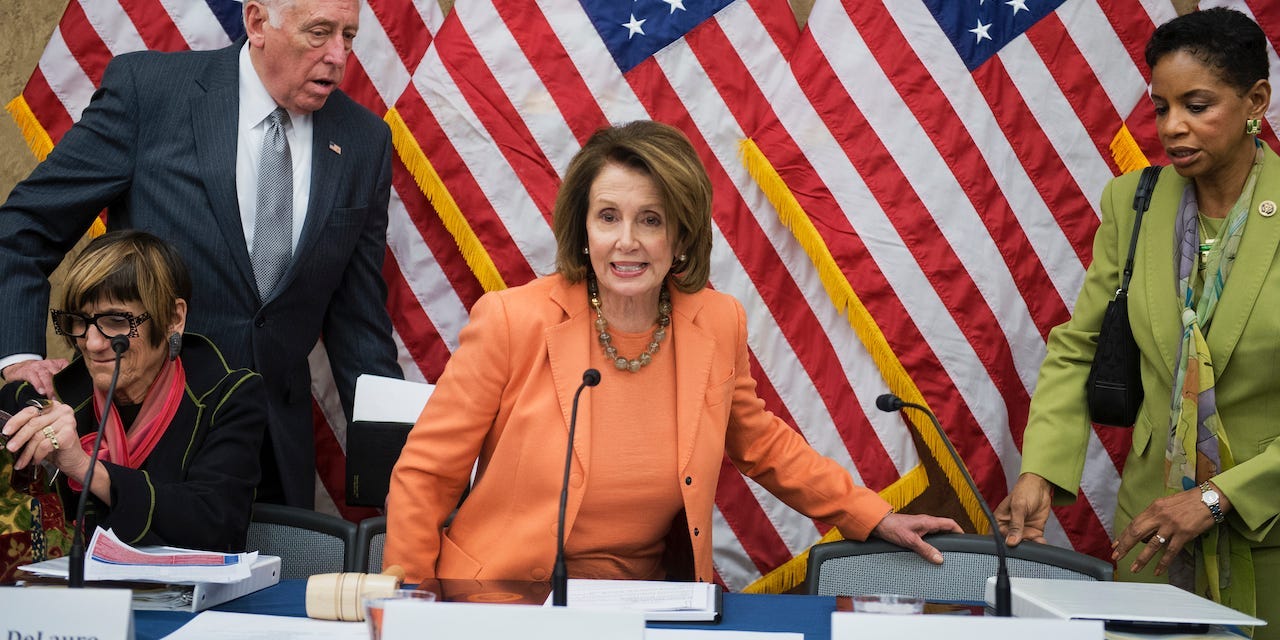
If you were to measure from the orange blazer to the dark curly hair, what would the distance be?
3.79 feet

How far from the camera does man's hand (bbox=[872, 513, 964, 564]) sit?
244cm

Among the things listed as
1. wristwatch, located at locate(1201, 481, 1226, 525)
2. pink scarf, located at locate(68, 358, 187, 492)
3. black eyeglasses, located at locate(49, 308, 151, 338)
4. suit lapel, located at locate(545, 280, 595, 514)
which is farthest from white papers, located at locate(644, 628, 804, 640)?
black eyeglasses, located at locate(49, 308, 151, 338)

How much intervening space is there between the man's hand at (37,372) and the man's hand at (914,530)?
6.02ft

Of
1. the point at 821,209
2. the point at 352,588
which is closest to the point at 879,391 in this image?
the point at 821,209

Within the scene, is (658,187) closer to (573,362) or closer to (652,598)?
(573,362)

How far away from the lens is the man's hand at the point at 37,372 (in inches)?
106

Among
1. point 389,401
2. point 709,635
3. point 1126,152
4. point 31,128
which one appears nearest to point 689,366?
point 709,635

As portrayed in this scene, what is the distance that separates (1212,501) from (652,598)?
123cm

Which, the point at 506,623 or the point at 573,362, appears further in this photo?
the point at 573,362

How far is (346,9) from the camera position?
3.08 m

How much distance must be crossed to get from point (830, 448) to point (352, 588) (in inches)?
76.7

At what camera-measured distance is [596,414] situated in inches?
93.5

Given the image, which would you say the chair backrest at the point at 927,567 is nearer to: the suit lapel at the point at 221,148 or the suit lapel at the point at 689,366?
the suit lapel at the point at 689,366

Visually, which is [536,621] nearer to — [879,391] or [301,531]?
[301,531]
